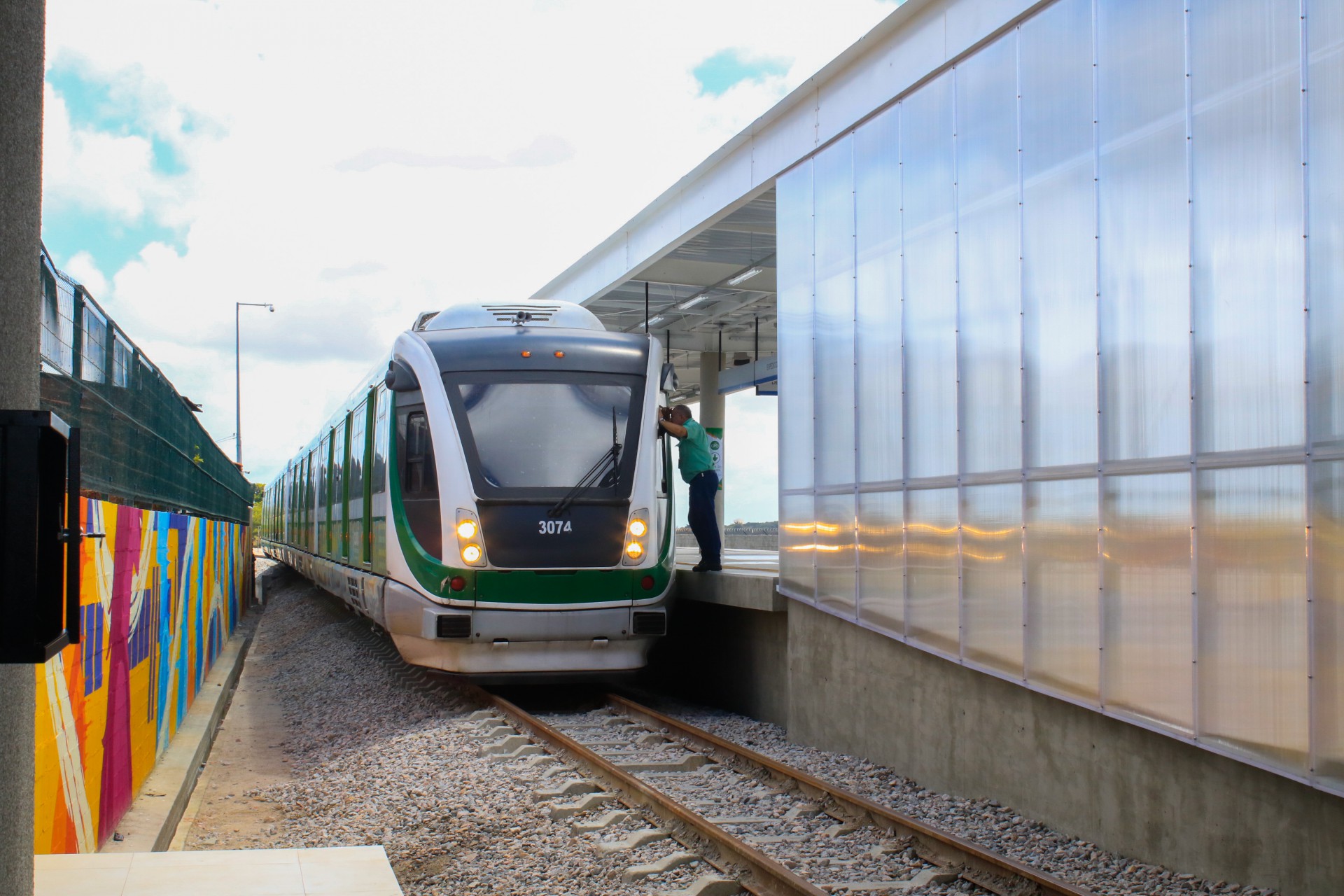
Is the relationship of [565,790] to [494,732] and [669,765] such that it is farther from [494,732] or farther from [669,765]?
[494,732]

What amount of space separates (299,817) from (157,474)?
390 cm

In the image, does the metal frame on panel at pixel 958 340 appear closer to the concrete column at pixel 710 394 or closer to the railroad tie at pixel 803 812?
the railroad tie at pixel 803 812

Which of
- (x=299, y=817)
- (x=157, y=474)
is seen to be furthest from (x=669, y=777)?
(x=157, y=474)

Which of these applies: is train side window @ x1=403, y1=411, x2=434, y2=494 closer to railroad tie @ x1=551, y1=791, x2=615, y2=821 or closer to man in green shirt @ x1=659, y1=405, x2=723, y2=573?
man in green shirt @ x1=659, y1=405, x2=723, y2=573

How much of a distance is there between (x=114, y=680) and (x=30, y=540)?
5292 mm

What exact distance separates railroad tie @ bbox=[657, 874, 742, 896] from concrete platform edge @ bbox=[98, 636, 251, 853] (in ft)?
7.47

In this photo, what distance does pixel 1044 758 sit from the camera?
6.62 meters

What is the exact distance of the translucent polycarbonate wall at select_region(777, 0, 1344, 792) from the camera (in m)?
5.03

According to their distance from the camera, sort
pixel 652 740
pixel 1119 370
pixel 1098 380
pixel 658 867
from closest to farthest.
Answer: pixel 658 867
pixel 1119 370
pixel 1098 380
pixel 652 740

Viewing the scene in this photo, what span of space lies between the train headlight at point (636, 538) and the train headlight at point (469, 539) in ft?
3.95

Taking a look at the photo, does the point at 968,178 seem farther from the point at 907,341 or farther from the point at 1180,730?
the point at 1180,730

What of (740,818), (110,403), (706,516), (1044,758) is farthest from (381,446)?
(1044,758)

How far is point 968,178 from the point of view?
7.53 meters

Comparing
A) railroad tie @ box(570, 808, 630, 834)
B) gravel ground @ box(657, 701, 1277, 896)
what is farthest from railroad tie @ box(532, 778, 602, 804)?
gravel ground @ box(657, 701, 1277, 896)
